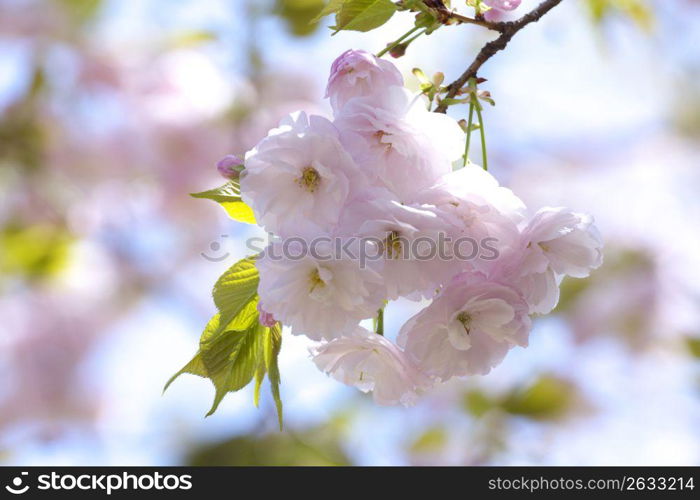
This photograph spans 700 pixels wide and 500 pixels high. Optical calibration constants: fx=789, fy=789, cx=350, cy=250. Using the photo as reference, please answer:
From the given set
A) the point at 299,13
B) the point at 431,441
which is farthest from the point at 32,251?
the point at 431,441

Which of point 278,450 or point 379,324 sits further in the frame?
point 278,450

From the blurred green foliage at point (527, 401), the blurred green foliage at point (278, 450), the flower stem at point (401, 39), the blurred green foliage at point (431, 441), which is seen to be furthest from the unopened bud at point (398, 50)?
the blurred green foliage at point (431, 441)

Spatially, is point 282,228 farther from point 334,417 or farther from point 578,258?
point 334,417

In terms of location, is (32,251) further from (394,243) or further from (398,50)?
(394,243)

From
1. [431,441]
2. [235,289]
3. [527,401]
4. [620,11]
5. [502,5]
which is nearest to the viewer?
[235,289]

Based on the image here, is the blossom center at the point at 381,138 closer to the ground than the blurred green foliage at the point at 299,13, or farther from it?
closer to the ground

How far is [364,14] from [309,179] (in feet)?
0.61

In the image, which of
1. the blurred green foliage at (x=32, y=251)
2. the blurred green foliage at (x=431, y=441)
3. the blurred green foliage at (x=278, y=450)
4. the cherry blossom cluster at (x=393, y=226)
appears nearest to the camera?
the cherry blossom cluster at (x=393, y=226)

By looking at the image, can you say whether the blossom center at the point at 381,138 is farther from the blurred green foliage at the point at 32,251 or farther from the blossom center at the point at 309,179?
the blurred green foliage at the point at 32,251

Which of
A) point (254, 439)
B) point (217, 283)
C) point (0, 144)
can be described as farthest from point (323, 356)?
point (0, 144)

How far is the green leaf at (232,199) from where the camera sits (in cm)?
78

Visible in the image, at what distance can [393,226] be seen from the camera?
668 mm

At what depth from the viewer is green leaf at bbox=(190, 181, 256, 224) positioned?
0.78 metres

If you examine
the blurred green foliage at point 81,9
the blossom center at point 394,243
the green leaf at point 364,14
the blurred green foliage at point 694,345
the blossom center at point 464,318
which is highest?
the blurred green foliage at point 81,9
